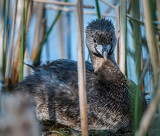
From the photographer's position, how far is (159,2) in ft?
10.3

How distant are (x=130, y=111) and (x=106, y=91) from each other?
36cm

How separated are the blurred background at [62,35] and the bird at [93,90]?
0.21 metres

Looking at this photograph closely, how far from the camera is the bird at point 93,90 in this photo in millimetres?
3689

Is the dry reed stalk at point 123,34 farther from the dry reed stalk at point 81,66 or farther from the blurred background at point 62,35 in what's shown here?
the dry reed stalk at point 81,66

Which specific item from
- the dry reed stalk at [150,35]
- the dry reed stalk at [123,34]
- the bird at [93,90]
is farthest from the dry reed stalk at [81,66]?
the dry reed stalk at [123,34]


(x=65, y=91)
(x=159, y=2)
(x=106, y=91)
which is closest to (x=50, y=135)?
(x=65, y=91)

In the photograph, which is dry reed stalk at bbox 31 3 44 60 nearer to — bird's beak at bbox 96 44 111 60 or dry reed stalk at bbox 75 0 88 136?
bird's beak at bbox 96 44 111 60

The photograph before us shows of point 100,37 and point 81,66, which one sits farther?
point 100,37

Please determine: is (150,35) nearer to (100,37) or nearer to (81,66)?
(81,66)

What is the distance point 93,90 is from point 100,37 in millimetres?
638

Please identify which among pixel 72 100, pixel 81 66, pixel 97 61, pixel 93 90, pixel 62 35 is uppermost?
pixel 62 35

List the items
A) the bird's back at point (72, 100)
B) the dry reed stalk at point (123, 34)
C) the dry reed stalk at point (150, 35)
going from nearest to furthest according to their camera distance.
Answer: the dry reed stalk at point (150, 35), the bird's back at point (72, 100), the dry reed stalk at point (123, 34)

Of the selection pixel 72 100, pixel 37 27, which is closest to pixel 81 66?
pixel 72 100

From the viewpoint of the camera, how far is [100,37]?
3922mm
